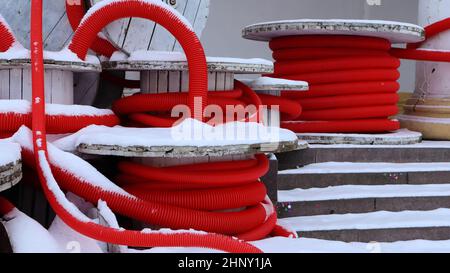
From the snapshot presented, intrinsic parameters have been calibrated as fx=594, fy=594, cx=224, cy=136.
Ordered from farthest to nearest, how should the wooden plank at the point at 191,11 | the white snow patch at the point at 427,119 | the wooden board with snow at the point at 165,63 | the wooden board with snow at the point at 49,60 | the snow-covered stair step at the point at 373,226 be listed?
the white snow patch at the point at 427,119
the snow-covered stair step at the point at 373,226
the wooden plank at the point at 191,11
the wooden board with snow at the point at 165,63
the wooden board with snow at the point at 49,60

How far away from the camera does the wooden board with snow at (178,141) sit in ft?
6.89

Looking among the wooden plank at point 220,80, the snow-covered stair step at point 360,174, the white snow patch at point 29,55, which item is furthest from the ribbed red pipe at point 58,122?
the snow-covered stair step at point 360,174

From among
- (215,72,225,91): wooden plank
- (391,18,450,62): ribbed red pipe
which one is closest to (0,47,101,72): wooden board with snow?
(215,72,225,91): wooden plank

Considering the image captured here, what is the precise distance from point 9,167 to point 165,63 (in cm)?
87

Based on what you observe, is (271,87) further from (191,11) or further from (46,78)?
(46,78)

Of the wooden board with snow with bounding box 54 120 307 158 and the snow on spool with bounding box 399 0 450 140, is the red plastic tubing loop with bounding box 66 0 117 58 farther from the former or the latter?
the snow on spool with bounding box 399 0 450 140

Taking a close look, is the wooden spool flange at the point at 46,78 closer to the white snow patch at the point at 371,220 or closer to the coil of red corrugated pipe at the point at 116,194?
the coil of red corrugated pipe at the point at 116,194

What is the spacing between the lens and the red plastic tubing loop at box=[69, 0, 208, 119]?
2.33 meters

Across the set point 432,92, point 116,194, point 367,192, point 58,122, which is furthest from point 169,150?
point 432,92

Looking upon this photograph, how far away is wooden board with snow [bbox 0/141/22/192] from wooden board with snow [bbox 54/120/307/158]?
310 mm

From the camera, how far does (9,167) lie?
178 cm

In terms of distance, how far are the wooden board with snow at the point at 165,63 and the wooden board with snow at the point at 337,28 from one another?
120cm
